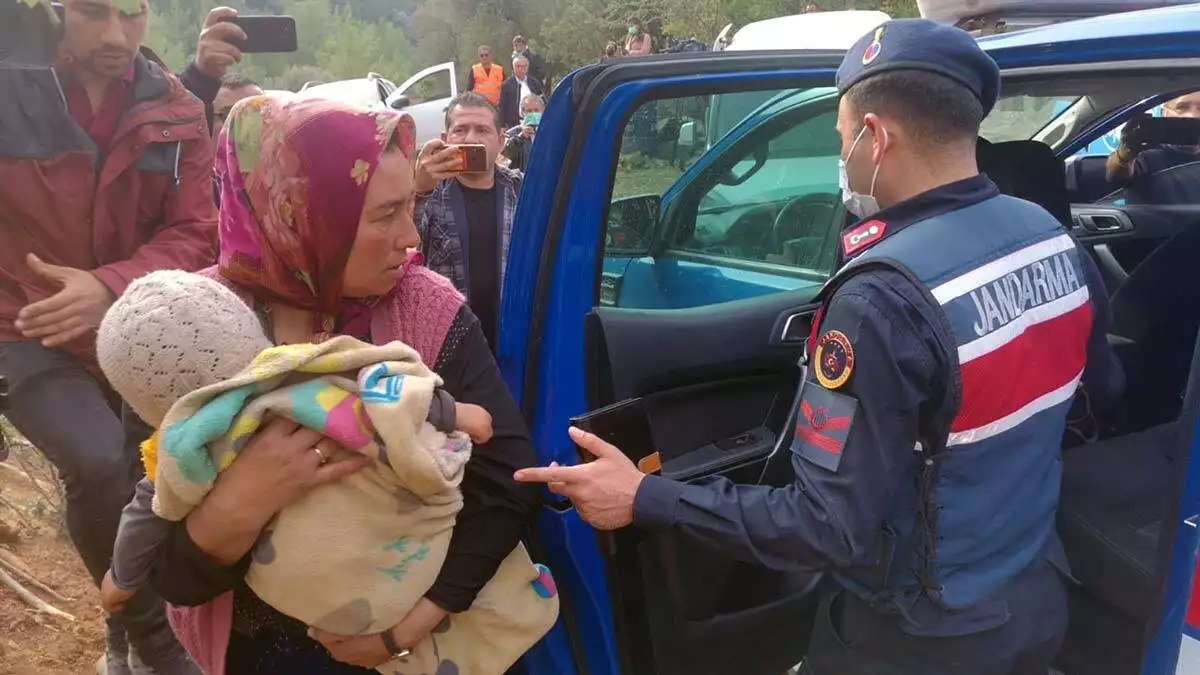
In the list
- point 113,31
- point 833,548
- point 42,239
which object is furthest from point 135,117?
point 833,548

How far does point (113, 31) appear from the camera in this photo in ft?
7.11

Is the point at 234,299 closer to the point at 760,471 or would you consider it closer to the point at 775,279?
the point at 760,471

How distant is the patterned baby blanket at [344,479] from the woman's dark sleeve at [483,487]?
70 mm

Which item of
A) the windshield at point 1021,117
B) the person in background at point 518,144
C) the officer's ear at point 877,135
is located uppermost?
the officer's ear at point 877,135

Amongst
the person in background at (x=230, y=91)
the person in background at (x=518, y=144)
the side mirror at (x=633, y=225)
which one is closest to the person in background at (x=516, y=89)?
the person in background at (x=518, y=144)

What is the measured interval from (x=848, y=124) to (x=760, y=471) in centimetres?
81

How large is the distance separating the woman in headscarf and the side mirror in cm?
67

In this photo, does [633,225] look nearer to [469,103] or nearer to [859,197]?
[859,197]

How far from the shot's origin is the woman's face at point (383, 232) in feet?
4.14

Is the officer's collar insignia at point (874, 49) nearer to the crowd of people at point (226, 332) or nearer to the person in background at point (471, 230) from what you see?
the crowd of people at point (226, 332)

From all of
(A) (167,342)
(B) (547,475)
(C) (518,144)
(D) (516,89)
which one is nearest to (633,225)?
(B) (547,475)

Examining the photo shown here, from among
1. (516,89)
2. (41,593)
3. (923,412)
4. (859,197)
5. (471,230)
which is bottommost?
(516,89)

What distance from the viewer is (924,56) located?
4.38 ft

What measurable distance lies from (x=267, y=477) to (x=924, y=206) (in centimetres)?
104
